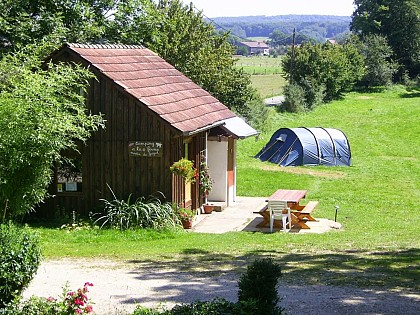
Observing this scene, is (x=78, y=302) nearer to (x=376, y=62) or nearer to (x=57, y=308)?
(x=57, y=308)

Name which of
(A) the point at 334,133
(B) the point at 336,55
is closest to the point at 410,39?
(B) the point at 336,55

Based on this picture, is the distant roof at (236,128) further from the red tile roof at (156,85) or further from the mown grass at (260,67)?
the mown grass at (260,67)

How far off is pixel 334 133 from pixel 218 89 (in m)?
5.72

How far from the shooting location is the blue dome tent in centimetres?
3062

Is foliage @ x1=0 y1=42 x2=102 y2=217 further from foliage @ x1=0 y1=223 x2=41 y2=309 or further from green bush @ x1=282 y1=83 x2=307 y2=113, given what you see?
green bush @ x1=282 y1=83 x2=307 y2=113

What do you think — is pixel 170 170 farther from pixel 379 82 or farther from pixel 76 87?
pixel 379 82

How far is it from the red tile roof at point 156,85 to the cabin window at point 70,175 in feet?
7.59

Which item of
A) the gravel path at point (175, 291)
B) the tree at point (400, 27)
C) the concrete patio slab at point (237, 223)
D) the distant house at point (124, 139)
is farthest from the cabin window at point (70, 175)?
the tree at point (400, 27)

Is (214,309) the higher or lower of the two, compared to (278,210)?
higher

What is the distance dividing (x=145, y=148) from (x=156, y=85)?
2427mm

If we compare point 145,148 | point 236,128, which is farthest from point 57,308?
point 236,128

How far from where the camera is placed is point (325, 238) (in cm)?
1667

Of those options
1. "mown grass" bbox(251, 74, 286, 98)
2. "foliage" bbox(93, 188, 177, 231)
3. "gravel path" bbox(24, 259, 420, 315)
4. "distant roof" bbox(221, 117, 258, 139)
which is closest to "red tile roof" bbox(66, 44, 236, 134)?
→ "distant roof" bbox(221, 117, 258, 139)

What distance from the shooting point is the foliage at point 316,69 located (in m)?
48.8
